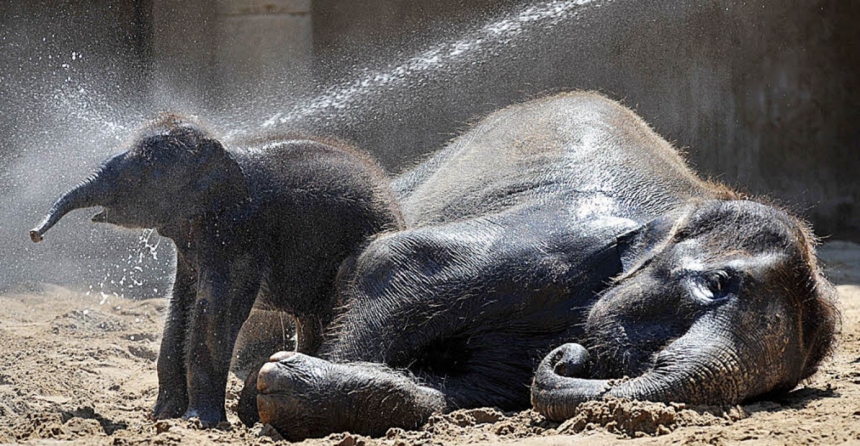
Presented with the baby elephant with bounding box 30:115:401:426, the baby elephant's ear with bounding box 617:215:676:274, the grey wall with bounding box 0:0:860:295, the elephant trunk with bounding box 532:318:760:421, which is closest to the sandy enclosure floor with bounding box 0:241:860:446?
the elephant trunk with bounding box 532:318:760:421

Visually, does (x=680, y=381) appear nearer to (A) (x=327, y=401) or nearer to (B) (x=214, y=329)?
(A) (x=327, y=401)

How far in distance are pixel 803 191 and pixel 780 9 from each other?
146cm

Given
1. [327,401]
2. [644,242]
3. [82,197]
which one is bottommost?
[327,401]

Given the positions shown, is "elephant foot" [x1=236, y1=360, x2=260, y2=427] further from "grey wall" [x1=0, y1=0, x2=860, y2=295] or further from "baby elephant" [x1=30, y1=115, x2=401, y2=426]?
"grey wall" [x1=0, y1=0, x2=860, y2=295]

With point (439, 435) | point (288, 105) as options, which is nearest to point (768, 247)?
point (439, 435)

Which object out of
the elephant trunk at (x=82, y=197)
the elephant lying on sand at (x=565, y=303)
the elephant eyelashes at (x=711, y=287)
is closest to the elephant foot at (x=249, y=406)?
the elephant lying on sand at (x=565, y=303)

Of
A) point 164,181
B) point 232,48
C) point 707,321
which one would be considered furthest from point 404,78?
point 707,321

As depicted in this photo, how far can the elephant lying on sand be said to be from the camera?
4379mm

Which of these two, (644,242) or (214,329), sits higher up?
(644,242)

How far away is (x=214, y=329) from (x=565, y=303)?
1.33 m

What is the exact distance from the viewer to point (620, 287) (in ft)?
15.8

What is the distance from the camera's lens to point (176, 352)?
541cm

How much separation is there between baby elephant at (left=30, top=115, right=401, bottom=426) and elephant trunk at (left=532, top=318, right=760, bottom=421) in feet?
4.34

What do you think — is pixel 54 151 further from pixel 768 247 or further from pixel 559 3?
pixel 768 247
